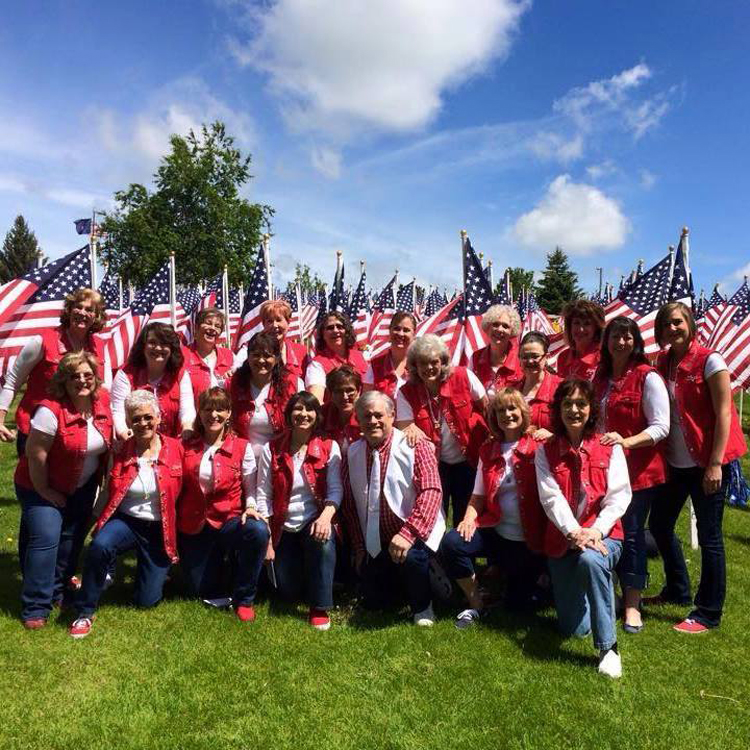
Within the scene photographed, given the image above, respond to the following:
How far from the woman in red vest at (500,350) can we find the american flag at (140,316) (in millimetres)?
6228

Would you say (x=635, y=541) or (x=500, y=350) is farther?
(x=500, y=350)

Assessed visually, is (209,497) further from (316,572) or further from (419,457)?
(419,457)

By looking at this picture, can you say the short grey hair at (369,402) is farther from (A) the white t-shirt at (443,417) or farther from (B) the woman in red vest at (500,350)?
(B) the woman in red vest at (500,350)

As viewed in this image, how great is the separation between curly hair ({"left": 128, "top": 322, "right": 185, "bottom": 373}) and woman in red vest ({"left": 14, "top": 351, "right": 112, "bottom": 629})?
451 mm

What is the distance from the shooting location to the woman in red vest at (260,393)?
5449mm

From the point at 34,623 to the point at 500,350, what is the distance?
14.7 ft

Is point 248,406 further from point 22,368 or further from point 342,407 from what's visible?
point 22,368

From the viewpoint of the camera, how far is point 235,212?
4603 cm

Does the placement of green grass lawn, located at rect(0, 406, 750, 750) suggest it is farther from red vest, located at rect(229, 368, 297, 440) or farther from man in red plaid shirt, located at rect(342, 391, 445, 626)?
red vest, located at rect(229, 368, 297, 440)

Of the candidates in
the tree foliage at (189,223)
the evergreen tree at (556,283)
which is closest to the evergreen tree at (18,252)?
the tree foliage at (189,223)

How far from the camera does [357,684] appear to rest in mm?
4211

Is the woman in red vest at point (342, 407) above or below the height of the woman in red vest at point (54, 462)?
above

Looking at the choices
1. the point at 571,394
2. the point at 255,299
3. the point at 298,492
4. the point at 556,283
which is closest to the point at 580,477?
the point at 571,394

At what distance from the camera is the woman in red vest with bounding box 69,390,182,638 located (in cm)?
491
